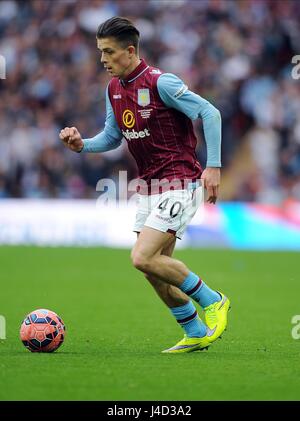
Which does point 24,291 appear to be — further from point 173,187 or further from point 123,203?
point 123,203

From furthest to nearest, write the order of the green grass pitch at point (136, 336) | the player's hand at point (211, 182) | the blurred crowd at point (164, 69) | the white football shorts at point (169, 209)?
the blurred crowd at point (164, 69) < the white football shorts at point (169, 209) < the player's hand at point (211, 182) < the green grass pitch at point (136, 336)

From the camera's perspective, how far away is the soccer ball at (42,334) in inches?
296

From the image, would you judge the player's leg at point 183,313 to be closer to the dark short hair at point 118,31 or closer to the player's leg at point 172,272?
the player's leg at point 172,272

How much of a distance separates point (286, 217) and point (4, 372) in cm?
1378

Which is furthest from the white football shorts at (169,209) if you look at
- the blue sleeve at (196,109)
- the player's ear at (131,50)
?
the player's ear at (131,50)

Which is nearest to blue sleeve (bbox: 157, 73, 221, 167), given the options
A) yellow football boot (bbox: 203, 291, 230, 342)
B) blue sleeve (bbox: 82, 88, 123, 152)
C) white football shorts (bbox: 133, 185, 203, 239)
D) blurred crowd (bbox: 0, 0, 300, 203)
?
white football shorts (bbox: 133, 185, 203, 239)

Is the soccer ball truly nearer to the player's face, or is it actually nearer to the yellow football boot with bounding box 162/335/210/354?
the yellow football boot with bounding box 162/335/210/354

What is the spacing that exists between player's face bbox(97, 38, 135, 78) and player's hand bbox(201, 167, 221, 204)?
3.66ft

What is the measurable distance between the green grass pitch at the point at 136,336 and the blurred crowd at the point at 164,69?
359 cm

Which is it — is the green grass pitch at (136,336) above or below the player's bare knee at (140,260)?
below

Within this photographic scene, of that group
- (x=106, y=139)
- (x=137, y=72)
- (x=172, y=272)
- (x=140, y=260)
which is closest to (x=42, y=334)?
(x=140, y=260)

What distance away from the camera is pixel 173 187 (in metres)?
7.60

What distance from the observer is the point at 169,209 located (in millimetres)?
7473

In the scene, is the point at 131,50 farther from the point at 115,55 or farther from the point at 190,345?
the point at 190,345
